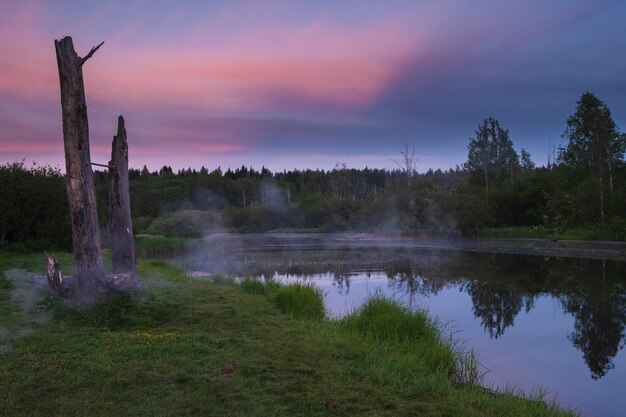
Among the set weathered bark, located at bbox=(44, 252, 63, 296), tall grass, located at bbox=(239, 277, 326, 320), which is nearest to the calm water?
tall grass, located at bbox=(239, 277, 326, 320)

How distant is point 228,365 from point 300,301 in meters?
4.58

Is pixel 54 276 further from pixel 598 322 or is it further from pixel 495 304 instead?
pixel 598 322

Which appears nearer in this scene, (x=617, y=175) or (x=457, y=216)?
(x=617, y=175)

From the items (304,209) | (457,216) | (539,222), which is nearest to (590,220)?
(539,222)

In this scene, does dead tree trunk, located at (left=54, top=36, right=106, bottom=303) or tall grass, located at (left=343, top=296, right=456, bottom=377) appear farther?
dead tree trunk, located at (left=54, top=36, right=106, bottom=303)

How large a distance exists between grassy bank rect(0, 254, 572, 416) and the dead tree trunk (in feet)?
2.13

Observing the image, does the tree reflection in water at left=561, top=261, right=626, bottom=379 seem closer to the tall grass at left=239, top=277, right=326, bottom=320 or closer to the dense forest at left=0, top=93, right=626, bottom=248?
the tall grass at left=239, top=277, right=326, bottom=320

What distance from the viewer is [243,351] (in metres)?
6.71

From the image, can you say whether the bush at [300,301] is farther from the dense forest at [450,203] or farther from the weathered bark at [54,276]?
the dense forest at [450,203]

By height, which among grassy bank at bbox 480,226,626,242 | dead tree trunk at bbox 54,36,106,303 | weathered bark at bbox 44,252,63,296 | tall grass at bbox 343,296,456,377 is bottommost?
grassy bank at bbox 480,226,626,242

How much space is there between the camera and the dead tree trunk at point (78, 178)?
29.6 feet

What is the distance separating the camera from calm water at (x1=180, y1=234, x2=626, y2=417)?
7668 mm

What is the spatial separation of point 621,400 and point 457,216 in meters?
34.8

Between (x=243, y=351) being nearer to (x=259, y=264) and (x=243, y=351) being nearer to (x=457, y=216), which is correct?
(x=259, y=264)
